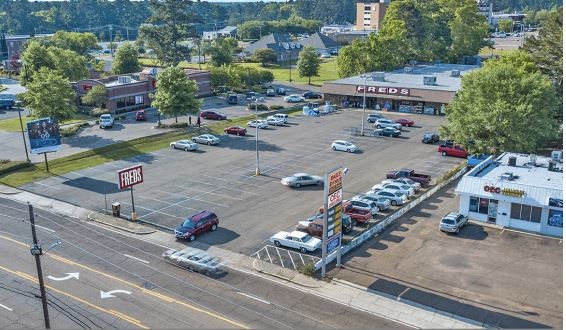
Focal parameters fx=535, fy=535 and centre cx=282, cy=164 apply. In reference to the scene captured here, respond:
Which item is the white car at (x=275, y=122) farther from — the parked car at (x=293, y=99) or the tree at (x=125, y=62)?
the tree at (x=125, y=62)

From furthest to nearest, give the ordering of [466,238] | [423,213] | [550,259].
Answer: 1. [423,213]
2. [466,238]
3. [550,259]

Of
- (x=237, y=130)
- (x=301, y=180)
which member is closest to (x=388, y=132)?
(x=237, y=130)

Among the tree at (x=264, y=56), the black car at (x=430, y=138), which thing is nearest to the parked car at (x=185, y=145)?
the black car at (x=430, y=138)

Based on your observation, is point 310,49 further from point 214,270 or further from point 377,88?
point 214,270

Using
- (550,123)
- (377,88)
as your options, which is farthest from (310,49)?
(550,123)

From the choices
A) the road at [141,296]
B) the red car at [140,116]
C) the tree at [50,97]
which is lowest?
the road at [141,296]

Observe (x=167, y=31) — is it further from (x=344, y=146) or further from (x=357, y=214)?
A: (x=357, y=214)
